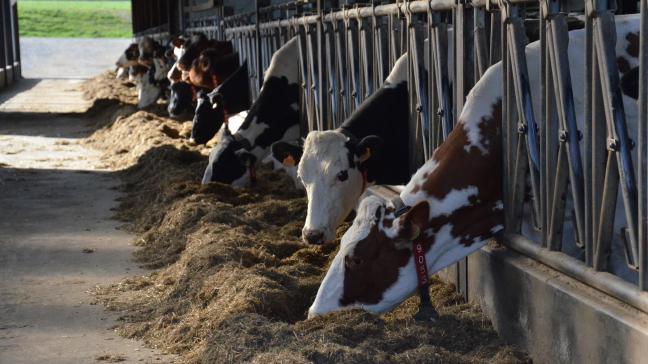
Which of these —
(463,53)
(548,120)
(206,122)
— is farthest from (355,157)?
(206,122)

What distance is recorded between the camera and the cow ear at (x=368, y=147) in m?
7.15

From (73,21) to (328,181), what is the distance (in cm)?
8525

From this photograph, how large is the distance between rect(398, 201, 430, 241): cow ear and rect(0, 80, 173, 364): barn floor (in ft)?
4.16

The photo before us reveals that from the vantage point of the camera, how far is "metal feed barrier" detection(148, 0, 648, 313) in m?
4.23

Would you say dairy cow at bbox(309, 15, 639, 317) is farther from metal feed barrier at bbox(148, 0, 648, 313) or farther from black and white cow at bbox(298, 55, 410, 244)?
black and white cow at bbox(298, 55, 410, 244)

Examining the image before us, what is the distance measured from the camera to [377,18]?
8.41 m

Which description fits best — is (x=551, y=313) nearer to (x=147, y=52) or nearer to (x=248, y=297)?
(x=248, y=297)

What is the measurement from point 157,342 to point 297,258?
1.72 m

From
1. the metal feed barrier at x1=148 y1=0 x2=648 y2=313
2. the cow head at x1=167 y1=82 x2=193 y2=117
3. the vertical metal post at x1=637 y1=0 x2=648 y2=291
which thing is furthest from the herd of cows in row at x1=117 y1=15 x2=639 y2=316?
the cow head at x1=167 y1=82 x2=193 y2=117

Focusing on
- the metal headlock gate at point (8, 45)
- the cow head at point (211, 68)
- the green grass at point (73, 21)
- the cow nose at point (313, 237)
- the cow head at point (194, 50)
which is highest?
the green grass at point (73, 21)

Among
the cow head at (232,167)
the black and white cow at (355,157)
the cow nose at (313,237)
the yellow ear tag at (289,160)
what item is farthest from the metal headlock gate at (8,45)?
the cow nose at (313,237)

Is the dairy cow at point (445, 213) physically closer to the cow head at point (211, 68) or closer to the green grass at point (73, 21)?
the cow head at point (211, 68)

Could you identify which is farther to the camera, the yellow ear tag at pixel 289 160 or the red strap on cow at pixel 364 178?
the yellow ear tag at pixel 289 160

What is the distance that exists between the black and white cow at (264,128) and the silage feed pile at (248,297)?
286 mm
